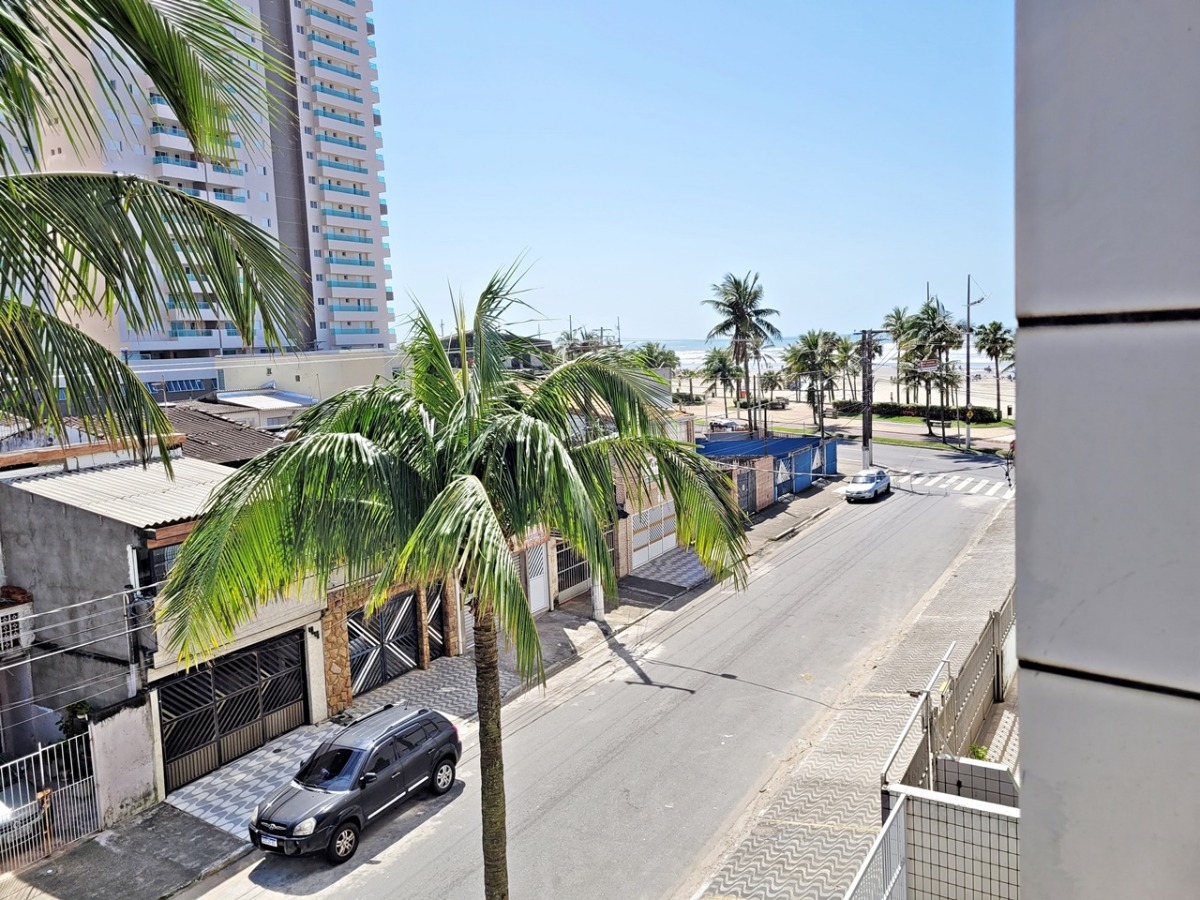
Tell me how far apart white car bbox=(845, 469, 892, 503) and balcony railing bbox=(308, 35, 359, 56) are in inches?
1891

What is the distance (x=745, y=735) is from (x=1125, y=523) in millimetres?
14828

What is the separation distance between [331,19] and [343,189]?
11497 mm

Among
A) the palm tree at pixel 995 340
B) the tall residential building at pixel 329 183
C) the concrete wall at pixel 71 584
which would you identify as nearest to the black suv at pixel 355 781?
the concrete wall at pixel 71 584

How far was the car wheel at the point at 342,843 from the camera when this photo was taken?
12.3 meters

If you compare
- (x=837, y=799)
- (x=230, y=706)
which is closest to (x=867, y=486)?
(x=837, y=799)

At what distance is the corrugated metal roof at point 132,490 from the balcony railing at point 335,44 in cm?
5287

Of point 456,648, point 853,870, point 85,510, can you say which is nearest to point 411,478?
point 853,870

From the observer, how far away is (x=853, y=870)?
11.4m

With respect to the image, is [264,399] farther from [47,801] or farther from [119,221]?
[119,221]

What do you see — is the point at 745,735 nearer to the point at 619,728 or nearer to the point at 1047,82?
the point at 619,728

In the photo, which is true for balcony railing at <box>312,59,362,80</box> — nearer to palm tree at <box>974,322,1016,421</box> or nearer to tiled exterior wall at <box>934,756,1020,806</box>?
palm tree at <box>974,322,1016,421</box>

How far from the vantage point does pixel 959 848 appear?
25.1ft

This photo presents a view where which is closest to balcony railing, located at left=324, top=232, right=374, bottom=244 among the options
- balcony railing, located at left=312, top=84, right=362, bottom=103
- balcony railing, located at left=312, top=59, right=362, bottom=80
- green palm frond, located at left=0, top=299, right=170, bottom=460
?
balcony railing, located at left=312, top=84, right=362, bottom=103

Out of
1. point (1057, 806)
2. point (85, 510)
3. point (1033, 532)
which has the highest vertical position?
point (1033, 532)
